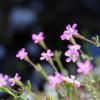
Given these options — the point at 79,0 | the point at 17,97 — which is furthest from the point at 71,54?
the point at 79,0

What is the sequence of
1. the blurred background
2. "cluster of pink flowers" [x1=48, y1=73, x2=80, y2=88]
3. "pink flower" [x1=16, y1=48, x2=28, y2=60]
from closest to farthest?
"cluster of pink flowers" [x1=48, y1=73, x2=80, y2=88]
"pink flower" [x1=16, y1=48, x2=28, y2=60]
the blurred background

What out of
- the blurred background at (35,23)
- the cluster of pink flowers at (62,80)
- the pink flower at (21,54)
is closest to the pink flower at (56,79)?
the cluster of pink flowers at (62,80)

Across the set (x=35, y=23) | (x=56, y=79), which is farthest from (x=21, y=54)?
(x=35, y=23)

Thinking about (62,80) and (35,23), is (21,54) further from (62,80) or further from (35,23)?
(35,23)

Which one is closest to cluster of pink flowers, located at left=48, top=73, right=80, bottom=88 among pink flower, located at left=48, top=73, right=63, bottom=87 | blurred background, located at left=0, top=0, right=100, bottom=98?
pink flower, located at left=48, top=73, right=63, bottom=87

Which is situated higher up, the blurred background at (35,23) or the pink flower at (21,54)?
the blurred background at (35,23)

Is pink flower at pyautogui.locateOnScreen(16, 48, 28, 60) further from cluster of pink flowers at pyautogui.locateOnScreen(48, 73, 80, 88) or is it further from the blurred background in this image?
the blurred background

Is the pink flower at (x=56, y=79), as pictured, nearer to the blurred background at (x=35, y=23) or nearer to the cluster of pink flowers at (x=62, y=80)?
the cluster of pink flowers at (x=62, y=80)

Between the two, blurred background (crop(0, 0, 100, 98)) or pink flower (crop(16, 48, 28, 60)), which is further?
blurred background (crop(0, 0, 100, 98))
